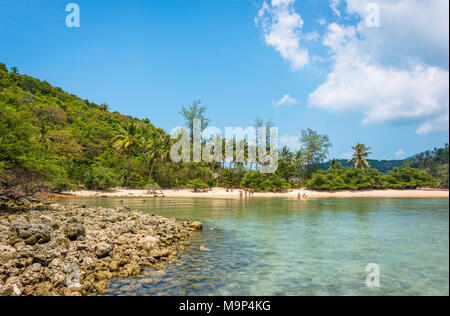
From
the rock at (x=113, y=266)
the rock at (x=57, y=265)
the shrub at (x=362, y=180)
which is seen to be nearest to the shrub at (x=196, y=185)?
the shrub at (x=362, y=180)

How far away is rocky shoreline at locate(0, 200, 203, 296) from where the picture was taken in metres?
7.97

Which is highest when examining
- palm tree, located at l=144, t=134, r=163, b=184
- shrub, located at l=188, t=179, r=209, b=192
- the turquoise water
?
palm tree, located at l=144, t=134, r=163, b=184

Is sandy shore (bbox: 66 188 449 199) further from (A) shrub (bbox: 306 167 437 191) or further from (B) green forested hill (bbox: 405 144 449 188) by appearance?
(B) green forested hill (bbox: 405 144 449 188)

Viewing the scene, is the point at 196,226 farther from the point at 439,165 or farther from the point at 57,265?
the point at 439,165

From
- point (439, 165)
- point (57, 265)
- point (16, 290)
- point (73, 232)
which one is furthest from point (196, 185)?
point (16, 290)

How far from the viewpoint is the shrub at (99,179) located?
53.9 meters

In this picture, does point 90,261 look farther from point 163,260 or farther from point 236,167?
point 236,167

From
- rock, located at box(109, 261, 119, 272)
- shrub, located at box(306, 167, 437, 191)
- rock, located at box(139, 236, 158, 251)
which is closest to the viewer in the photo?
rock, located at box(109, 261, 119, 272)

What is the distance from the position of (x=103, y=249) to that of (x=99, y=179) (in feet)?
156

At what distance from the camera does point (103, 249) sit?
1086cm

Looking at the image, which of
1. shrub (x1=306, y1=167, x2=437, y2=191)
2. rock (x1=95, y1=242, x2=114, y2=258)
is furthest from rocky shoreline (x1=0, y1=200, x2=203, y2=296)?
shrub (x1=306, y1=167, x2=437, y2=191)

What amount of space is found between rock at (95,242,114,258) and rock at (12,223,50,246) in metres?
1.96

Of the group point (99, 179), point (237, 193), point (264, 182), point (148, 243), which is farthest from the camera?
point (264, 182)
